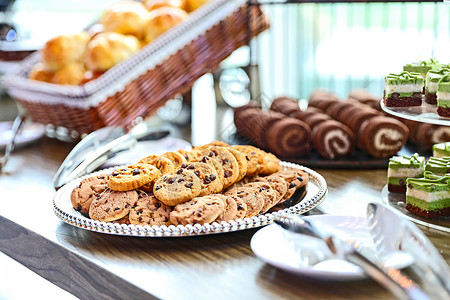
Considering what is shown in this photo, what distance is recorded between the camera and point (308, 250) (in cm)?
78

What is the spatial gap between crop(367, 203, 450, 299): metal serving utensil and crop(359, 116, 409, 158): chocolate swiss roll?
608 mm

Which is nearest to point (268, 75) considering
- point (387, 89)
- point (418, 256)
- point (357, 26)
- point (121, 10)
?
point (357, 26)

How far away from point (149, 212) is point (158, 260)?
0.29 feet

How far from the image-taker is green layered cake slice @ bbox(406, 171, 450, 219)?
3.11ft

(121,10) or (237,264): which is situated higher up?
(121,10)

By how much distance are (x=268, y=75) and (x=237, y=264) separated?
3.95 meters

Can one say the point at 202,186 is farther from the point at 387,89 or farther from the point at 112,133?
the point at 112,133

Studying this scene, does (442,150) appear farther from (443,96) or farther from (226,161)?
(226,161)

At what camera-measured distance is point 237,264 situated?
32.7 inches

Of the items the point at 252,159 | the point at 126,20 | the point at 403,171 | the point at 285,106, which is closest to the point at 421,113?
the point at 403,171

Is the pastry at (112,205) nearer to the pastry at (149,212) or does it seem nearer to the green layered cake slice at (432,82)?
the pastry at (149,212)

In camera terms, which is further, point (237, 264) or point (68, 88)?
point (68, 88)

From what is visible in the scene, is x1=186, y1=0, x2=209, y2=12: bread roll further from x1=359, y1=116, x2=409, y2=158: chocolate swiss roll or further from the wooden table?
the wooden table

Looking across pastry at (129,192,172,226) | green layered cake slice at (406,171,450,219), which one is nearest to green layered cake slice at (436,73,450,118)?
green layered cake slice at (406,171,450,219)
